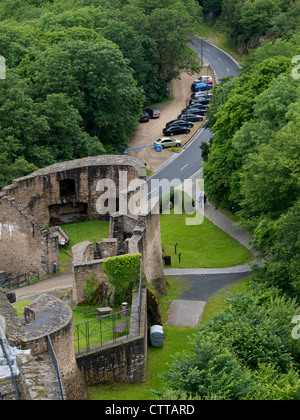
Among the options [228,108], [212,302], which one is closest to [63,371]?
[212,302]

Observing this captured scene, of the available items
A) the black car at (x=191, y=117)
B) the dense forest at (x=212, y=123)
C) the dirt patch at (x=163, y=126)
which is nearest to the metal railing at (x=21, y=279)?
the dense forest at (x=212, y=123)

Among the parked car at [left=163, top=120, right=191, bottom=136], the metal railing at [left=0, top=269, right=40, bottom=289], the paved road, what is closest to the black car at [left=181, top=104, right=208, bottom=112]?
the parked car at [left=163, top=120, right=191, bottom=136]

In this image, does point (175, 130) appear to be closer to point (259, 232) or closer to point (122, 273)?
point (259, 232)

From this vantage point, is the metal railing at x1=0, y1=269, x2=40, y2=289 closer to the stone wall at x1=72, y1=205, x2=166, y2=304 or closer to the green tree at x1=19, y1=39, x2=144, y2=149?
the stone wall at x1=72, y1=205, x2=166, y2=304

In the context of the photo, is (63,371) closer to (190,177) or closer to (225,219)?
(225,219)

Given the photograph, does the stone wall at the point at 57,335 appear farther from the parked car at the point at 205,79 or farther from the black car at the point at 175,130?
the parked car at the point at 205,79

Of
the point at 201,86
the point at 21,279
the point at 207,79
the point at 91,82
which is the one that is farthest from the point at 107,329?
the point at 207,79
